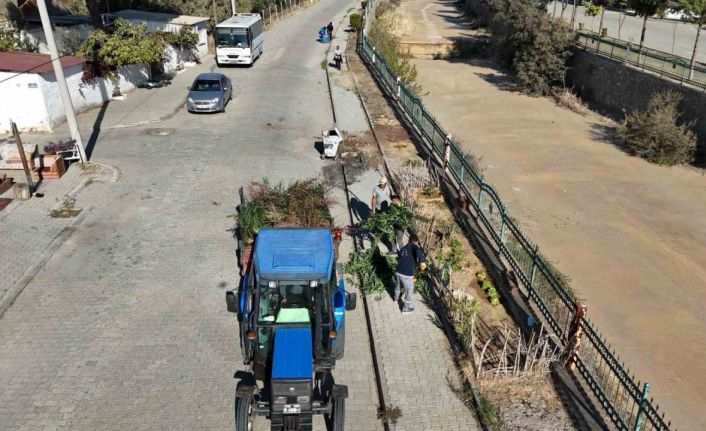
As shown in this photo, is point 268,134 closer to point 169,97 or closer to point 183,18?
point 169,97

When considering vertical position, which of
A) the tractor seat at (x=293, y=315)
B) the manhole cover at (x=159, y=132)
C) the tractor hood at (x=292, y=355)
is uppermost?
the tractor seat at (x=293, y=315)

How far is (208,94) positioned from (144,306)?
49.7 feet

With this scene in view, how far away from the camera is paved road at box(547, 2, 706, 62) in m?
35.3

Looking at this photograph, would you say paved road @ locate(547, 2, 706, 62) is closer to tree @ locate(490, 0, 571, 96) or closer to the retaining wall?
the retaining wall

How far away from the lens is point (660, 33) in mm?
42406

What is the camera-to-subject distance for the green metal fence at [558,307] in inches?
292

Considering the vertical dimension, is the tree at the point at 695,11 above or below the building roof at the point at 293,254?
above

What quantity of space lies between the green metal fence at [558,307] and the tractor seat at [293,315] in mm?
4212

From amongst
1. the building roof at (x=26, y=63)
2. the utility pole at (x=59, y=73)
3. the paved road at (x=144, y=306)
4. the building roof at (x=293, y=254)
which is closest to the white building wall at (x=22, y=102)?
the building roof at (x=26, y=63)

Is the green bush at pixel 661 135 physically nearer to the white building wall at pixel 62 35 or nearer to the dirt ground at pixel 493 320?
the dirt ground at pixel 493 320

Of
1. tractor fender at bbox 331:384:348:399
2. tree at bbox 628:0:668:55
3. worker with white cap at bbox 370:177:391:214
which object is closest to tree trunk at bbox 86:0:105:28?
worker with white cap at bbox 370:177:391:214

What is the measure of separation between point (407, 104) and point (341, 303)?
15.8 m

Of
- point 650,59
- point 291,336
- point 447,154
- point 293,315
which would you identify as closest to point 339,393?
point 291,336

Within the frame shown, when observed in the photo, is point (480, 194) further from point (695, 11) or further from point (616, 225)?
point (695, 11)
